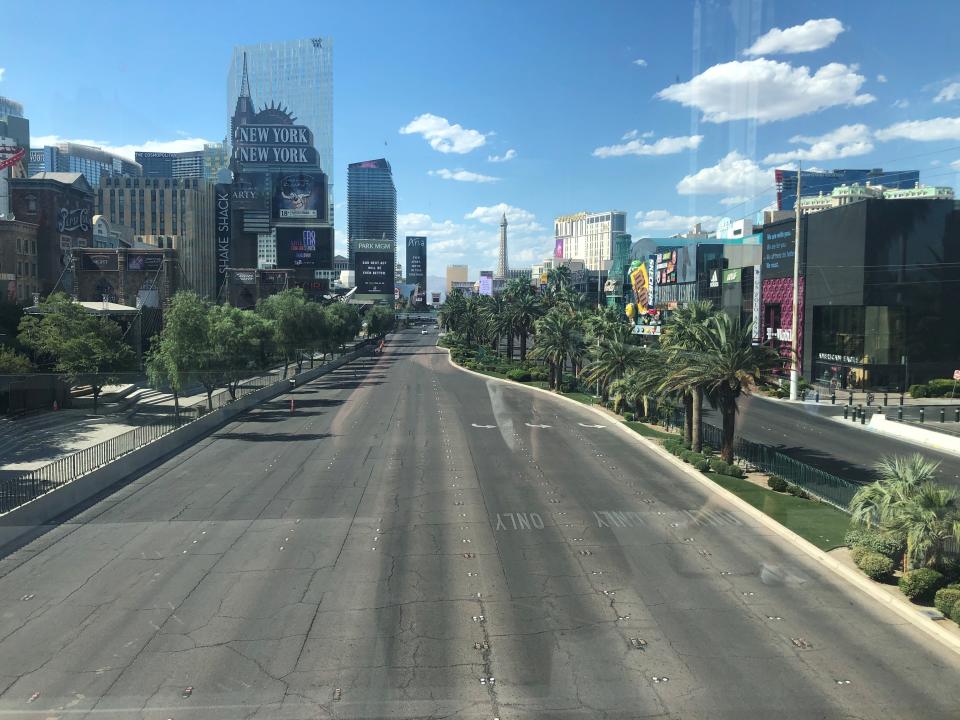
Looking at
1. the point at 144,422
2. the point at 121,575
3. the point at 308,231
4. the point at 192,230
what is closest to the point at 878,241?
the point at 144,422

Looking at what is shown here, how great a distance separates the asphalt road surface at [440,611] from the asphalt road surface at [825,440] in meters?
8.31

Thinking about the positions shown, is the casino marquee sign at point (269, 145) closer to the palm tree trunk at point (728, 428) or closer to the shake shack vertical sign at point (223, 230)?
the shake shack vertical sign at point (223, 230)

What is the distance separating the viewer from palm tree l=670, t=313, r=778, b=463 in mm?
28672

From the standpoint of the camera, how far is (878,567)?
16047 mm

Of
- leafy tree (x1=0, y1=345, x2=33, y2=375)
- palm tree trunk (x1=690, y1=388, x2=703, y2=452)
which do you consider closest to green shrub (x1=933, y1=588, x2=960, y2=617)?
palm tree trunk (x1=690, y1=388, x2=703, y2=452)

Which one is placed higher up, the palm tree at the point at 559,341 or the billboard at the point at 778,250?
the billboard at the point at 778,250

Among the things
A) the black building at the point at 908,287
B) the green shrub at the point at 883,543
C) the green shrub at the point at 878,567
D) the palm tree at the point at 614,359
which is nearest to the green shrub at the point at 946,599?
the green shrub at the point at 878,567

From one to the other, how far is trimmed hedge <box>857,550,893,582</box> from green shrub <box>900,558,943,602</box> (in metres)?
0.88

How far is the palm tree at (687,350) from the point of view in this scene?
99.8 ft

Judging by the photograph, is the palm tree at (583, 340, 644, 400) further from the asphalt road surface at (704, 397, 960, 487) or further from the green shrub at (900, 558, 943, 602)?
the green shrub at (900, 558, 943, 602)

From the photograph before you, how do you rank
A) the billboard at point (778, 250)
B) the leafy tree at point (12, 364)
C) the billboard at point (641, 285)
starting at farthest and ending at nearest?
the billboard at point (641, 285), the billboard at point (778, 250), the leafy tree at point (12, 364)

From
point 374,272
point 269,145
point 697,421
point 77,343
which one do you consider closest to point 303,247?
point 374,272

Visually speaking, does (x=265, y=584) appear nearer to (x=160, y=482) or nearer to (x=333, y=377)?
(x=160, y=482)

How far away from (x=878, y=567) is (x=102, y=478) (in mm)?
24325
